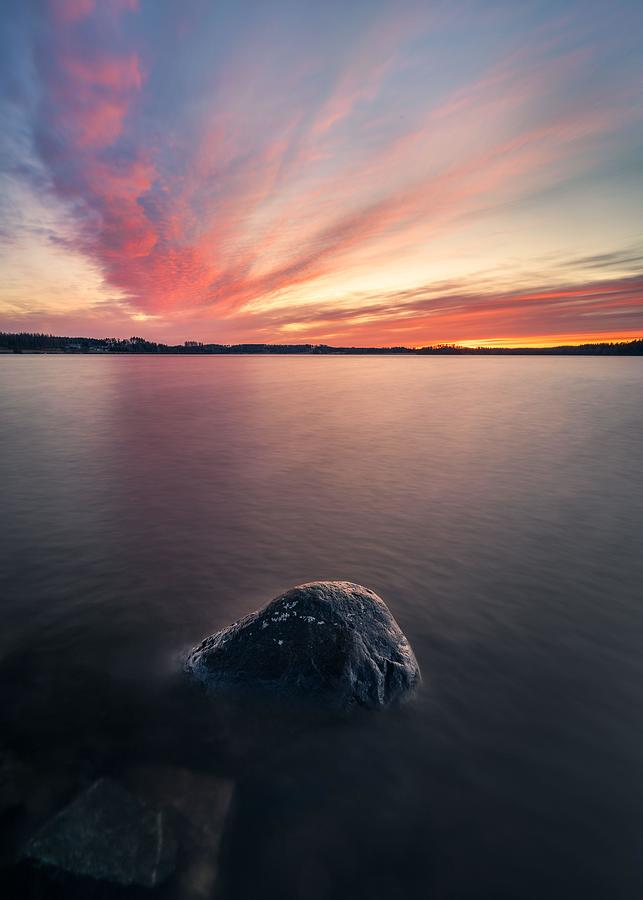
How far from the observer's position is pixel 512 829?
152 inches

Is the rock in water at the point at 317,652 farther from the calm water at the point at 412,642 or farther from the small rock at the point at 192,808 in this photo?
the small rock at the point at 192,808

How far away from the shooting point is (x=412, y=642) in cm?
621

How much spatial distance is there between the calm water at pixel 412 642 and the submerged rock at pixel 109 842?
0.26 metres

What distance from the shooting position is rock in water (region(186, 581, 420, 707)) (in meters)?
4.99

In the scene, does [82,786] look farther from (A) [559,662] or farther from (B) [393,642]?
(A) [559,662]

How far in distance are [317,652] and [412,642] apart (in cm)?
182

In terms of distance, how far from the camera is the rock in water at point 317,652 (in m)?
4.99

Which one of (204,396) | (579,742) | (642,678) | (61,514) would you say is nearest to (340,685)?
(579,742)

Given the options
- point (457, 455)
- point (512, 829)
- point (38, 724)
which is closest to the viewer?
point (512, 829)

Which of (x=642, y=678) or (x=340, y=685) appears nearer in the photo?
(x=340, y=685)

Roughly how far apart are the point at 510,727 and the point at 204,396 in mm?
37327

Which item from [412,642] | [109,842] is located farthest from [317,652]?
[109,842]

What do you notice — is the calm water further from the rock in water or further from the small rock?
the rock in water

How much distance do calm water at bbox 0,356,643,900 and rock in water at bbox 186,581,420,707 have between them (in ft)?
1.04
